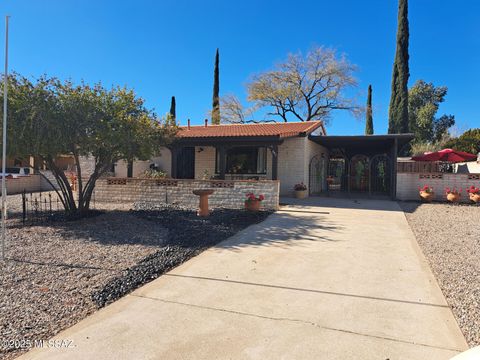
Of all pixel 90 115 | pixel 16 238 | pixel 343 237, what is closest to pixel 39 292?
pixel 16 238

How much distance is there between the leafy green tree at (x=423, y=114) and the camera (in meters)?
31.5

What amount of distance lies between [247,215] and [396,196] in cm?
841

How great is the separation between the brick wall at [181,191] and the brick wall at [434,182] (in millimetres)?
6903

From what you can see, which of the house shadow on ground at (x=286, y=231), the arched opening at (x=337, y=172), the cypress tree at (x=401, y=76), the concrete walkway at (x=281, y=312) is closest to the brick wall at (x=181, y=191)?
the house shadow on ground at (x=286, y=231)

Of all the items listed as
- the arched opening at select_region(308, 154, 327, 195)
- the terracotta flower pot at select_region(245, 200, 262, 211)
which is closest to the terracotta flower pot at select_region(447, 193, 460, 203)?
the arched opening at select_region(308, 154, 327, 195)

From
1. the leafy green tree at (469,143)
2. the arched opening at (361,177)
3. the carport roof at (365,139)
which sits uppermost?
the leafy green tree at (469,143)

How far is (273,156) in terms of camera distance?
12836mm

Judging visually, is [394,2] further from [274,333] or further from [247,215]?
[274,333]

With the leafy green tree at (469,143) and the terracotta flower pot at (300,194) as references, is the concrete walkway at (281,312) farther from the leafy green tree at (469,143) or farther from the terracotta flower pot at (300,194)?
the leafy green tree at (469,143)

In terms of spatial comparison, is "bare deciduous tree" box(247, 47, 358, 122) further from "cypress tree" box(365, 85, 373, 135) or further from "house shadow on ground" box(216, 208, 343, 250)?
"house shadow on ground" box(216, 208, 343, 250)

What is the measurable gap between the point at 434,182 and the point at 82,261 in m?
14.0

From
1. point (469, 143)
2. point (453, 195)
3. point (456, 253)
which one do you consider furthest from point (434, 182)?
point (469, 143)

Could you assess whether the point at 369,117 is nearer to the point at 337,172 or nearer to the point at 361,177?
the point at 337,172

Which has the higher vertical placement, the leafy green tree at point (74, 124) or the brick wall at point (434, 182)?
the leafy green tree at point (74, 124)
